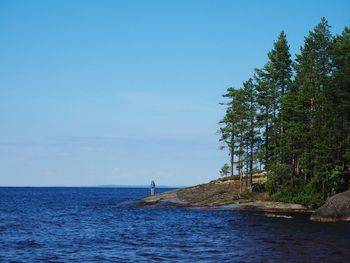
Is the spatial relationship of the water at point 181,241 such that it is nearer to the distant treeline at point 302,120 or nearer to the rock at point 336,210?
the rock at point 336,210

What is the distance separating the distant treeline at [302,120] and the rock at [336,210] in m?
6.77

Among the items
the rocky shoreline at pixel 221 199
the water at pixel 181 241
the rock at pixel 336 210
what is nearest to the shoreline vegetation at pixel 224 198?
the rocky shoreline at pixel 221 199

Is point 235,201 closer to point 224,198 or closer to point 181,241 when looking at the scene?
point 224,198

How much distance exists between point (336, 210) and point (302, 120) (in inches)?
722

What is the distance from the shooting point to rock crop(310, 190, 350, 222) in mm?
41688

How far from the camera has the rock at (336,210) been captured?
41688 mm

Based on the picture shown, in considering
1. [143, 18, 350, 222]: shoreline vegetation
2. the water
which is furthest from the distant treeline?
the water

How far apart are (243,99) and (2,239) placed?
136ft

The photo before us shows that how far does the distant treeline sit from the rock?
677 cm

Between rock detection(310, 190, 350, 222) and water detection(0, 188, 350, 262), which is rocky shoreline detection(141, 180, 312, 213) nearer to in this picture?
rock detection(310, 190, 350, 222)

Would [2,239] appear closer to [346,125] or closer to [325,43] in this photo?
[346,125]

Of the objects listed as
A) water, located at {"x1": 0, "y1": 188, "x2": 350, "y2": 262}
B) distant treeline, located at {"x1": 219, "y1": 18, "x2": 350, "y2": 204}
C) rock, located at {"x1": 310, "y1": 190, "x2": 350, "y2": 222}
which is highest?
distant treeline, located at {"x1": 219, "y1": 18, "x2": 350, "y2": 204}

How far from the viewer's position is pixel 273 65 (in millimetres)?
62969

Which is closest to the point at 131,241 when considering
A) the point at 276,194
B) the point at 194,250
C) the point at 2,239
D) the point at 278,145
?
the point at 194,250
